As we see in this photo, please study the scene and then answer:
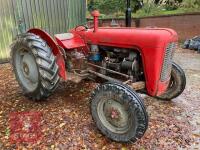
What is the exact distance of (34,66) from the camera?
4.05 m

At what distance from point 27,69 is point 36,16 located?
11.6 feet

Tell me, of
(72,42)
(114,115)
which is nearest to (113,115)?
(114,115)

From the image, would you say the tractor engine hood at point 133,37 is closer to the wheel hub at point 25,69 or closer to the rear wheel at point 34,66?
the rear wheel at point 34,66

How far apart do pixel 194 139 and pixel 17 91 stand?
3.20 meters

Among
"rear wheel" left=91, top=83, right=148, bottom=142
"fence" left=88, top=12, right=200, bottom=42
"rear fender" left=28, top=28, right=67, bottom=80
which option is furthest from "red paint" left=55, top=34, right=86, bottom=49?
"fence" left=88, top=12, right=200, bottom=42

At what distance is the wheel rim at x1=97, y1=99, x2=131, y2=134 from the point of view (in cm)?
296

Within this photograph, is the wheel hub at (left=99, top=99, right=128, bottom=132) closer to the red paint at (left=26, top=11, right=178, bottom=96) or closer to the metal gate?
the red paint at (left=26, top=11, right=178, bottom=96)

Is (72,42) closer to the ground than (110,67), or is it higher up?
higher up

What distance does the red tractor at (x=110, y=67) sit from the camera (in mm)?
2938

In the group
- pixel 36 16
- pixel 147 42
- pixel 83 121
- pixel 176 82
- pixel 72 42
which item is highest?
pixel 36 16

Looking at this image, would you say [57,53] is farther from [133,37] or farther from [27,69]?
[133,37]

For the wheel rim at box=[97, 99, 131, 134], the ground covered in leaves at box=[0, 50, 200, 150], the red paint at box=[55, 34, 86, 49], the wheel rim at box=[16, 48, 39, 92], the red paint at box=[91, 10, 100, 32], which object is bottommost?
the ground covered in leaves at box=[0, 50, 200, 150]

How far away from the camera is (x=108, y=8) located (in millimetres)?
15695

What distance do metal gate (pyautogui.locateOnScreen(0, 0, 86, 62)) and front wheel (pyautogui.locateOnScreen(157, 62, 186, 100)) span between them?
4698mm
